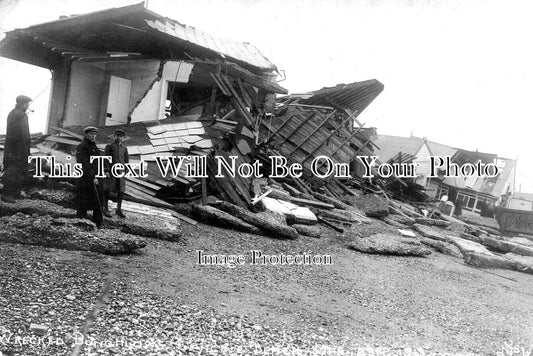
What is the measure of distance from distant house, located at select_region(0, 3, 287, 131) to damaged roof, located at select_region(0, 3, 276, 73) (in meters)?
0.03

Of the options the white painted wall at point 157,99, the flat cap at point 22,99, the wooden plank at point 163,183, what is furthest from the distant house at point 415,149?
the flat cap at point 22,99

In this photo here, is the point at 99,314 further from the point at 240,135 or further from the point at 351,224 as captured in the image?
the point at 351,224

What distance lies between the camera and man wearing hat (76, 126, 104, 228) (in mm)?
5973

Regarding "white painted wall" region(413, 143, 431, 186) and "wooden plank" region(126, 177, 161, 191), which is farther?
"white painted wall" region(413, 143, 431, 186)

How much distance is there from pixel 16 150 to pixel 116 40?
5.88 m

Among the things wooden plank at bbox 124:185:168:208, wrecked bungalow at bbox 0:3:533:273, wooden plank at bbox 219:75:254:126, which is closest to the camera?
wooden plank at bbox 124:185:168:208

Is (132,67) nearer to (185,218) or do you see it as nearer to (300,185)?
(185,218)

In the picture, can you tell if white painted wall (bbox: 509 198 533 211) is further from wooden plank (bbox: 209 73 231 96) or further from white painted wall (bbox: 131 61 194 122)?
white painted wall (bbox: 131 61 194 122)

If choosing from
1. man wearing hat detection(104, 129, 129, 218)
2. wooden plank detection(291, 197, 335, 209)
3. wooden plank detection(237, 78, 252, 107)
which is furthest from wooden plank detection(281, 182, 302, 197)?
man wearing hat detection(104, 129, 129, 218)

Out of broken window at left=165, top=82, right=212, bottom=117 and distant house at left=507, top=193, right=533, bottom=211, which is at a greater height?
broken window at left=165, top=82, right=212, bottom=117

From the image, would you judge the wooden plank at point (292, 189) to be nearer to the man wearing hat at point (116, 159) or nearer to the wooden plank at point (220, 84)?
the wooden plank at point (220, 84)

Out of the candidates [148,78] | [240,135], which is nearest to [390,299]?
[240,135]

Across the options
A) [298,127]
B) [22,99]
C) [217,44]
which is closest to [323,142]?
[298,127]

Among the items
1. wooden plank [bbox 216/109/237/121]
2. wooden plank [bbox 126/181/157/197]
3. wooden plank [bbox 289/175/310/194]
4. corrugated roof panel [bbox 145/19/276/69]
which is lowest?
wooden plank [bbox 126/181/157/197]
